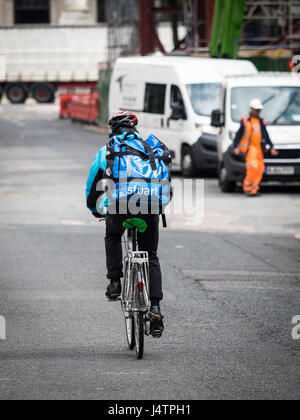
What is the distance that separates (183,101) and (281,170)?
13.7 ft

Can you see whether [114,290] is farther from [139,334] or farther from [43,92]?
[43,92]

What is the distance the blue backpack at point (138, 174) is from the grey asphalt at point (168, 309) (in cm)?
105

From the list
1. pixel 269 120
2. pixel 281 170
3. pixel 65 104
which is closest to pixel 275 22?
pixel 65 104

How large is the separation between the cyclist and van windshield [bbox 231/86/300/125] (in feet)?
44.3

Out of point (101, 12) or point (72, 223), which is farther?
point (101, 12)

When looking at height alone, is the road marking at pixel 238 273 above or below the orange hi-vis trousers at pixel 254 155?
above

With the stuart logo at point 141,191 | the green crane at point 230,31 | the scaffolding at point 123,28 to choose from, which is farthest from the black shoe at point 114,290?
the scaffolding at point 123,28

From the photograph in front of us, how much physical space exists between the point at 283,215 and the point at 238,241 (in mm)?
2942

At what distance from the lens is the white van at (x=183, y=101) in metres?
23.5

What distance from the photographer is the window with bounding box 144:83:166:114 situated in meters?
24.7

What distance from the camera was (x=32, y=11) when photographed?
271ft

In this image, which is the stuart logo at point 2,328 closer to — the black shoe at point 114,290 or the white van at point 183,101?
the black shoe at point 114,290

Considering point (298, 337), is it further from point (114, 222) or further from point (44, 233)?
point (44, 233)

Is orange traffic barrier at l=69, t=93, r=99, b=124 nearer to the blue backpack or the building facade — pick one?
the building facade
